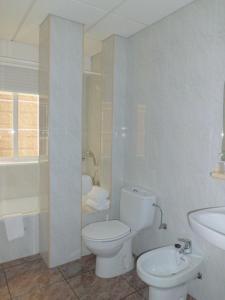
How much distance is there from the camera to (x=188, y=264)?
1.82 m

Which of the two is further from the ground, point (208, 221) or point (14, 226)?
point (208, 221)

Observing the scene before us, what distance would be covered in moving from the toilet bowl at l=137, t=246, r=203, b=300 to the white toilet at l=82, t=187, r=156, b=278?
0.40m

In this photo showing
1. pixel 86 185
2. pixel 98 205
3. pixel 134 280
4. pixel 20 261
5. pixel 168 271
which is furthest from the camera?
pixel 86 185

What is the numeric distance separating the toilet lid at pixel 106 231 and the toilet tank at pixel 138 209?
3.5 inches

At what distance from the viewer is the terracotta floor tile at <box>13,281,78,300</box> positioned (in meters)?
2.02

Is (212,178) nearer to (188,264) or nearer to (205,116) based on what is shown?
(205,116)

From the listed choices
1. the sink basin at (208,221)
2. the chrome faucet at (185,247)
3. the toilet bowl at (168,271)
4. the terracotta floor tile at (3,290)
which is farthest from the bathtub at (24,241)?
the sink basin at (208,221)

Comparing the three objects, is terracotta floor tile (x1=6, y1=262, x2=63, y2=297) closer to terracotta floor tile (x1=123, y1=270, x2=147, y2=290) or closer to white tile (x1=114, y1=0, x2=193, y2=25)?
terracotta floor tile (x1=123, y1=270, x2=147, y2=290)

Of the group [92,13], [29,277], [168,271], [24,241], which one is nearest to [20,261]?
[24,241]

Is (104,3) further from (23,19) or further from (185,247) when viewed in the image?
(185,247)

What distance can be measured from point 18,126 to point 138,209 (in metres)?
1.94

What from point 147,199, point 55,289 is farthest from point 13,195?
point 147,199

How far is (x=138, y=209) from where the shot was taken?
2354 mm

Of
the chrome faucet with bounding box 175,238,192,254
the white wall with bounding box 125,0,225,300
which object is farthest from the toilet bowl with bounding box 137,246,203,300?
the white wall with bounding box 125,0,225,300
